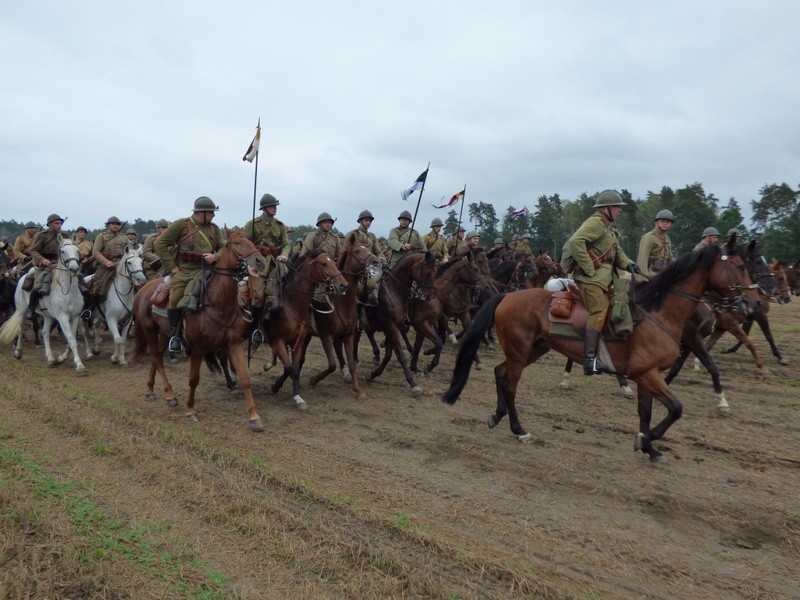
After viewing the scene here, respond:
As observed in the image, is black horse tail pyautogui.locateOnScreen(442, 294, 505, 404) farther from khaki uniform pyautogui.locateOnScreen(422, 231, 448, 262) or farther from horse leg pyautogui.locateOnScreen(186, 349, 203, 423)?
khaki uniform pyautogui.locateOnScreen(422, 231, 448, 262)

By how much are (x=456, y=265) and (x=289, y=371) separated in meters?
5.12

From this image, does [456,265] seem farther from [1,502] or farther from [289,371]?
[1,502]

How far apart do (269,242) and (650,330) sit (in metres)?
6.84

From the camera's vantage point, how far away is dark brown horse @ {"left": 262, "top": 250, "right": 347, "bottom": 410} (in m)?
10.1

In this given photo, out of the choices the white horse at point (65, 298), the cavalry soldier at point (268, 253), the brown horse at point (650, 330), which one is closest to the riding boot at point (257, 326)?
the cavalry soldier at point (268, 253)

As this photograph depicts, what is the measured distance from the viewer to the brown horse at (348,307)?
34.5ft

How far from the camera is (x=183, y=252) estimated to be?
9.36 metres

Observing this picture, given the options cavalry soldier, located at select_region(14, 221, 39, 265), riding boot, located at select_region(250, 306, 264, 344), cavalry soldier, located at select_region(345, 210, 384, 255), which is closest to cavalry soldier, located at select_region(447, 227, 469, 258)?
cavalry soldier, located at select_region(345, 210, 384, 255)

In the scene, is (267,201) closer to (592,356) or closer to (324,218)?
(324,218)

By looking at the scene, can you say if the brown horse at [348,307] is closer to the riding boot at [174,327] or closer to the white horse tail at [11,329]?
the riding boot at [174,327]

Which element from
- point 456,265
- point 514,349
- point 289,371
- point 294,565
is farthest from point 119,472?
point 456,265

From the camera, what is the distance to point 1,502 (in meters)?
5.47

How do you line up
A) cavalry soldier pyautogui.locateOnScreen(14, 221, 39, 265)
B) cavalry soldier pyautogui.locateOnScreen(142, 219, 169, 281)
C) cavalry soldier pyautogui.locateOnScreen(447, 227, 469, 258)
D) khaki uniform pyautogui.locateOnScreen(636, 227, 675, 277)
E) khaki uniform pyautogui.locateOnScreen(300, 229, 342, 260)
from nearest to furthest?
khaki uniform pyautogui.locateOnScreen(636, 227, 675, 277), khaki uniform pyautogui.locateOnScreen(300, 229, 342, 260), cavalry soldier pyautogui.locateOnScreen(142, 219, 169, 281), cavalry soldier pyautogui.locateOnScreen(14, 221, 39, 265), cavalry soldier pyautogui.locateOnScreen(447, 227, 469, 258)

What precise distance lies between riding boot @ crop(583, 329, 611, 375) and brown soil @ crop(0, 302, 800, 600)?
3.82 ft
